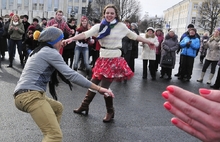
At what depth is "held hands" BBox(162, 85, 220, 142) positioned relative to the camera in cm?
91

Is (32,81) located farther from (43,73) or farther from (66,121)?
(66,121)

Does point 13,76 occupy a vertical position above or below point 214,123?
below

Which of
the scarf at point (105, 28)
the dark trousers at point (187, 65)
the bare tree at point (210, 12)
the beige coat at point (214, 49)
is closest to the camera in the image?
the scarf at point (105, 28)

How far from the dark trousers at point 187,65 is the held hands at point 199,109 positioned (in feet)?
27.1

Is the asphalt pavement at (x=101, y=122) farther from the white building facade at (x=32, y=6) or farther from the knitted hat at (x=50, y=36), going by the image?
the white building facade at (x=32, y=6)

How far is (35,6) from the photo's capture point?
7831 cm

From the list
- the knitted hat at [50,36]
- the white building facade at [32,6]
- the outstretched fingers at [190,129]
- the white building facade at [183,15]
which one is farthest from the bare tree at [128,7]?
the outstretched fingers at [190,129]

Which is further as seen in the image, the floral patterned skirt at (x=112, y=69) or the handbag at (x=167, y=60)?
the handbag at (x=167, y=60)

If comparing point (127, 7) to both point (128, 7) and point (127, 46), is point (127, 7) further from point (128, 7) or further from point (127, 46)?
point (127, 46)

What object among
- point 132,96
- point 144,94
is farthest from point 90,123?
point 144,94

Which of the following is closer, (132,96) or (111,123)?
(111,123)

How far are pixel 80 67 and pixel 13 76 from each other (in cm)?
286

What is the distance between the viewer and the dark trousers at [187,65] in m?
8.87

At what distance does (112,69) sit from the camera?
Result: 4348 millimetres
